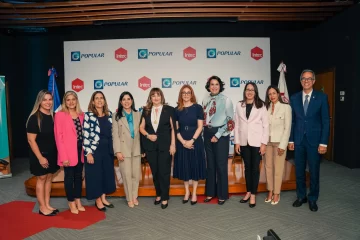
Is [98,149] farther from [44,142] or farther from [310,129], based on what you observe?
[310,129]

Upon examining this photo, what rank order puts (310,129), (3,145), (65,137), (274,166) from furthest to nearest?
1. (3,145)
2. (274,166)
3. (310,129)
4. (65,137)

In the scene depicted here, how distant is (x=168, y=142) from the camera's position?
321cm

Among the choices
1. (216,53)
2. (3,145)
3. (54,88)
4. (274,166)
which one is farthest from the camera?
(54,88)

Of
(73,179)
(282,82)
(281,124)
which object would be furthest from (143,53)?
(281,124)

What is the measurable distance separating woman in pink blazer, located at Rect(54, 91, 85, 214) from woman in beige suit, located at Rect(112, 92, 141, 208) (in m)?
0.41

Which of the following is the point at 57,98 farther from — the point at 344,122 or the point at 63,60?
the point at 344,122

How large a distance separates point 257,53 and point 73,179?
4936 mm

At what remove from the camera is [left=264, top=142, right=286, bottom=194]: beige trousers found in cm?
321

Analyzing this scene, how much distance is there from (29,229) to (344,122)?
5749 mm

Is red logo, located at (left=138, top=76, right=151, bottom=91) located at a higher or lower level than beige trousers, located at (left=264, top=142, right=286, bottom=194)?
higher

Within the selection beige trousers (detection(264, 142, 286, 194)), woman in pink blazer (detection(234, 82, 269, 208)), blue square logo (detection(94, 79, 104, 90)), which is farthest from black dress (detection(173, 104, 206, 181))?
blue square logo (detection(94, 79, 104, 90))

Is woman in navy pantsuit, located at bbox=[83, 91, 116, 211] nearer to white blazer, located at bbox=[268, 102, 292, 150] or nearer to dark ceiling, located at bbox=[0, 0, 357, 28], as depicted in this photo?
white blazer, located at bbox=[268, 102, 292, 150]

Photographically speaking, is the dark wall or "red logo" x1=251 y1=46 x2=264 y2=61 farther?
the dark wall

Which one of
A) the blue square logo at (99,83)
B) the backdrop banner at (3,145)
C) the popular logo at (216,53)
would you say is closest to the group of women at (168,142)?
the backdrop banner at (3,145)
